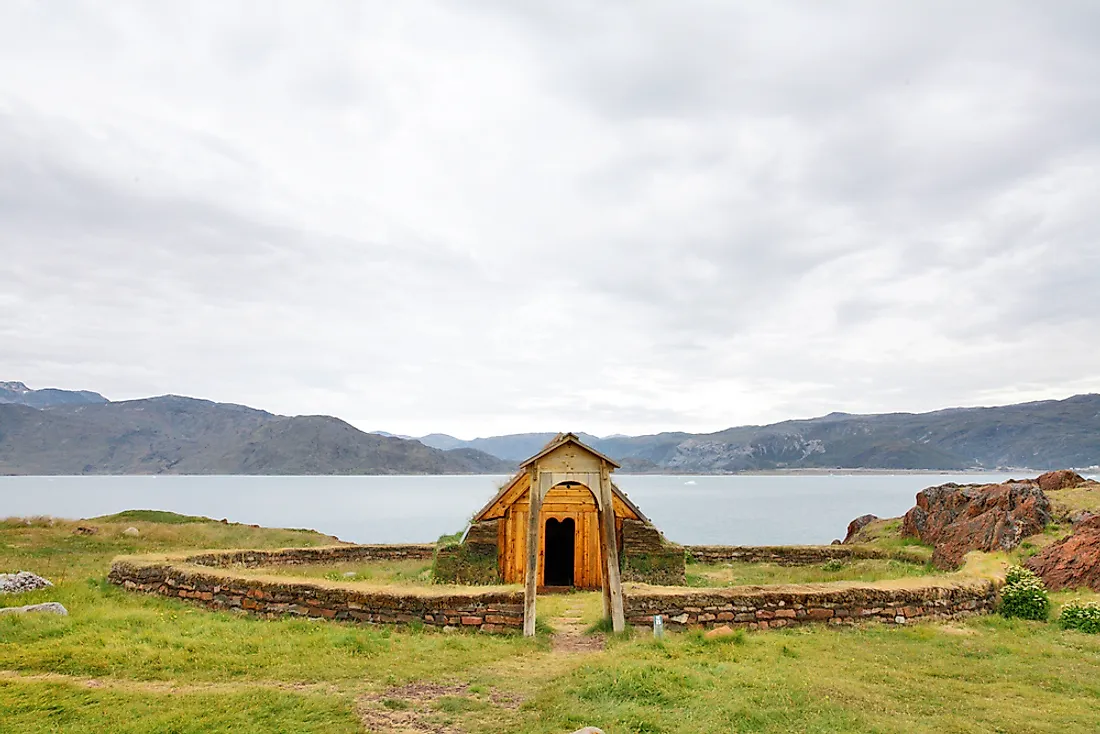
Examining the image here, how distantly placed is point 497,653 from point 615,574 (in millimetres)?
3056

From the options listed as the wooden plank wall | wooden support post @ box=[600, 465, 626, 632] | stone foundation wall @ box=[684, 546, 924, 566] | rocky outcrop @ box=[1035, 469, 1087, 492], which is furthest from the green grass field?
rocky outcrop @ box=[1035, 469, 1087, 492]

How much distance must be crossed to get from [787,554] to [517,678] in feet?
69.8

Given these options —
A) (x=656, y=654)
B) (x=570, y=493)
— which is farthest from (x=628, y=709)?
(x=570, y=493)

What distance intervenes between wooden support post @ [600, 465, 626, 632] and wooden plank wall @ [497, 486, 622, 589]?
631 cm

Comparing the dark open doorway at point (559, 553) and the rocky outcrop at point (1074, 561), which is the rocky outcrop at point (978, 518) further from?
the dark open doorway at point (559, 553)

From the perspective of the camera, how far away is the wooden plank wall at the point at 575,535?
20.8 meters

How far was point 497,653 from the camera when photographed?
1198 cm

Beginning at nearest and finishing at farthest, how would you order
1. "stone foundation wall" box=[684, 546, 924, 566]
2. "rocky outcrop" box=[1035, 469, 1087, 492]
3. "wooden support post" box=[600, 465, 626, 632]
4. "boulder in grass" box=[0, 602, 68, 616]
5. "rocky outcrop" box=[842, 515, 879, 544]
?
"boulder in grass" box=[0, 602, 68, 616] < "wooden support post" box=[600, 465, 626, 632] < "stone foundation wall" box=[684, 546, 924, 566] < "rocky outcrop" box=[1035, 469, 1087, 492] < "rocky outcrop" box=[842, 515, 879, 544]

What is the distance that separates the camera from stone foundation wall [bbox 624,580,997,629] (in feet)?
44.0

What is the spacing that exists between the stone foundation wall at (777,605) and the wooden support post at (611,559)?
0.24 metres

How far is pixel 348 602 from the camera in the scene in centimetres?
1406

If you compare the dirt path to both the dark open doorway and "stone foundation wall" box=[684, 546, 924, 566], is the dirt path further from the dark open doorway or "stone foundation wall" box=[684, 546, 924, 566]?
"stone foundation wall" box=[684, 546, 924, 566]

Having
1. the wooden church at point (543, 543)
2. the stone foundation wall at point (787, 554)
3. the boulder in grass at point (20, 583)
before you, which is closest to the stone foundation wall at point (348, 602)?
the boulder in grass at point (20, 583)

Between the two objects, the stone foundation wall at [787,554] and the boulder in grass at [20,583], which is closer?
the boulder in grass at [20,583]
